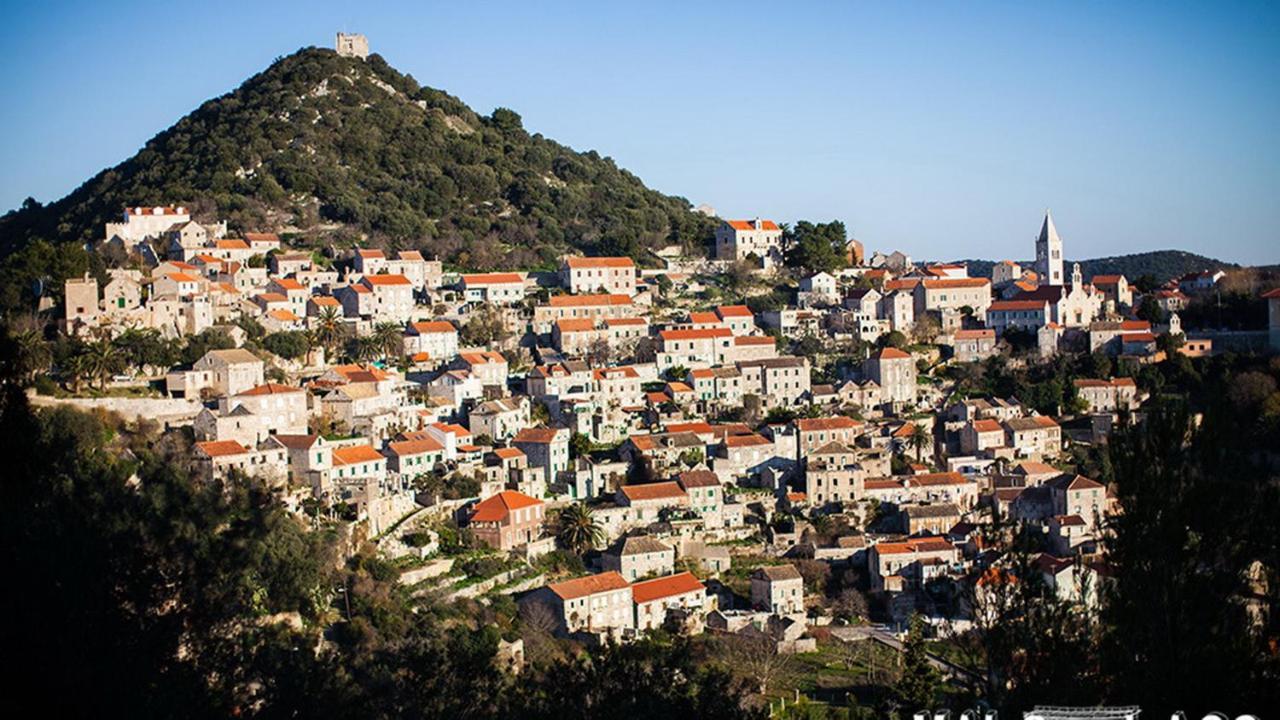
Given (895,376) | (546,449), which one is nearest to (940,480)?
(895,376)

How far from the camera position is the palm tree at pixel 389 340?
135ft

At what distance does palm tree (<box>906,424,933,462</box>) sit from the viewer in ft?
126

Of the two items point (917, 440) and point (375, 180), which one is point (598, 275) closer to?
point (375, 180)

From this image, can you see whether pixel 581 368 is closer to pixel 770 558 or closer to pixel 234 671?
pixel 770 558

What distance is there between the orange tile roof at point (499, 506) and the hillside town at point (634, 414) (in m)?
→ 0.08

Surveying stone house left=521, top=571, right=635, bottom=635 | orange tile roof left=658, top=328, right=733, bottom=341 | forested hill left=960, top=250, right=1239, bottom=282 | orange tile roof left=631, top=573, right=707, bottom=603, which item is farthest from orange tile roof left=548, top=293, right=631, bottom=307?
forested hill left=960, top=250, right=1239, bottom=282

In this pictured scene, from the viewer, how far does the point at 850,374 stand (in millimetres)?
Answer: 45094

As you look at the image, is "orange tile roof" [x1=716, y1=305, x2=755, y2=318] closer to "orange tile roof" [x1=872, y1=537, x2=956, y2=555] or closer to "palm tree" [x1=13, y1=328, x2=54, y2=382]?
"orange tile roof" [x1=872, y1=537, x2=956, y2=555]

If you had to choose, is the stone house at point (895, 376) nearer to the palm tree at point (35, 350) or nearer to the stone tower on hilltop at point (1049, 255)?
the stone tower on hilltop at point (1049, 255)

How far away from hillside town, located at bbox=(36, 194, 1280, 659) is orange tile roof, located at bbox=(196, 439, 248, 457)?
0.40 ft

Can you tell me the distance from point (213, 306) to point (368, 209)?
56.7 feet

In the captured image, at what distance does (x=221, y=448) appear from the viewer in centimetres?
3014

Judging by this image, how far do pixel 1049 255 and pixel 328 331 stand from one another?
105ft

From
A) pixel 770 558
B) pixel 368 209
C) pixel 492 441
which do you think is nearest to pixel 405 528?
pixel 492 441
